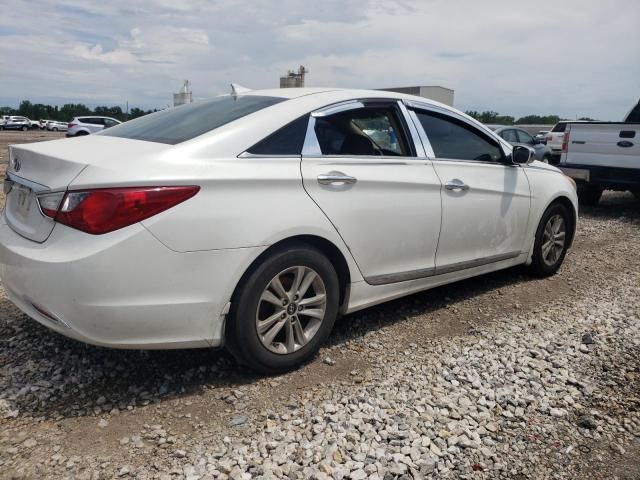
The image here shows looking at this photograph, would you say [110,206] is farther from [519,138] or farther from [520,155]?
[519,138]

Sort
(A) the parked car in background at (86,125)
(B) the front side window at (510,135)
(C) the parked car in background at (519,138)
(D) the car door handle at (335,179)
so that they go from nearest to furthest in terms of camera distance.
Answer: (D) the car door handle at (335,179) < (C) the parked car in background at (519,138) < (B) the front side window at (510,135) < (A) the parked car in background at (86,125)

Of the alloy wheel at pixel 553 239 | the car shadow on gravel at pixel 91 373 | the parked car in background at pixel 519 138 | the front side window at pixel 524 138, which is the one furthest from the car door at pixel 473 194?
the front side window at pixel 524 138

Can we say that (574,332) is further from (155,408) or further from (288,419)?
(155,408)

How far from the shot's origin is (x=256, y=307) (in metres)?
2.76

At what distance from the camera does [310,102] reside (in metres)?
3.20

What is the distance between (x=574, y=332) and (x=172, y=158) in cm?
300

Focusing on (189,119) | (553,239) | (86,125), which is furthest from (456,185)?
(86,125)

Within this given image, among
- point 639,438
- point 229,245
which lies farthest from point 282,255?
point 639,438

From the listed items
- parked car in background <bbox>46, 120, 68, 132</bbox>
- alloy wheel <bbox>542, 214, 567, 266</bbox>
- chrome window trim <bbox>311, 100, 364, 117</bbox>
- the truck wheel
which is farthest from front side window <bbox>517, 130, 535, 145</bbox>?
parked car in background <bbox>46, 120, 68, 132</bbox>

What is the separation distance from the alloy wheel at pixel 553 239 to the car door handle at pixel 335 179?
2.54 metres

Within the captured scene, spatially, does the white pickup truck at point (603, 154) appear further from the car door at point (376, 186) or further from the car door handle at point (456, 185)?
the car door at point (376, 186)

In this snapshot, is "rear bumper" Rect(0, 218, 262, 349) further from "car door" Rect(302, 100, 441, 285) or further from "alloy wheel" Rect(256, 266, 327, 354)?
"car door" Rect(302, 100, 441, 285)

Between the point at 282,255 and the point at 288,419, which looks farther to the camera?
the point at 282,255

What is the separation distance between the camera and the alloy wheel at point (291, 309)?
2.87m
